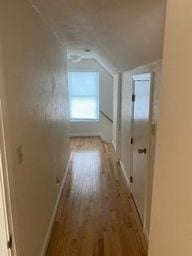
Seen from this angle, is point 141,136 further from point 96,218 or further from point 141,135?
point 96,218

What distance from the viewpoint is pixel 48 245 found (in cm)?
235

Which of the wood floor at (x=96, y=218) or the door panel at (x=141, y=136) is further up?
the door panel at (x=141, y=136)

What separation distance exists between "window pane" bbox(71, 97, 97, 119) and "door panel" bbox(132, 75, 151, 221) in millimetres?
4008

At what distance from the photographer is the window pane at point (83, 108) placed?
715 cm

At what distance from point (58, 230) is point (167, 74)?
232cm

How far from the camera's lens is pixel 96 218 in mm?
2865

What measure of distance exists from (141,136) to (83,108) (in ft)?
15.1

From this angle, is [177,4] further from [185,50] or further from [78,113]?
[78,113]

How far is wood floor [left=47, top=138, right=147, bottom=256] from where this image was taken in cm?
234

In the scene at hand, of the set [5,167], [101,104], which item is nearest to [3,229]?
[5,167]

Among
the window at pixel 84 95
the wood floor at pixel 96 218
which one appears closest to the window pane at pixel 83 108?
the window at pixel 84 95

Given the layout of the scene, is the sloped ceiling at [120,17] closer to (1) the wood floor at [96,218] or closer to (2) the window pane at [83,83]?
(1) the wood floor at [96,218]

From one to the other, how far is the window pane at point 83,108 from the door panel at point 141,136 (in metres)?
4.01

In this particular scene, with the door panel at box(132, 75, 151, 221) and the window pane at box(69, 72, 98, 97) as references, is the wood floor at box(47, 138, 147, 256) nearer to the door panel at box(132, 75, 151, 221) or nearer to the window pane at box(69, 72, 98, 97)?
the door panel at box(132, 75, 151, 221)
